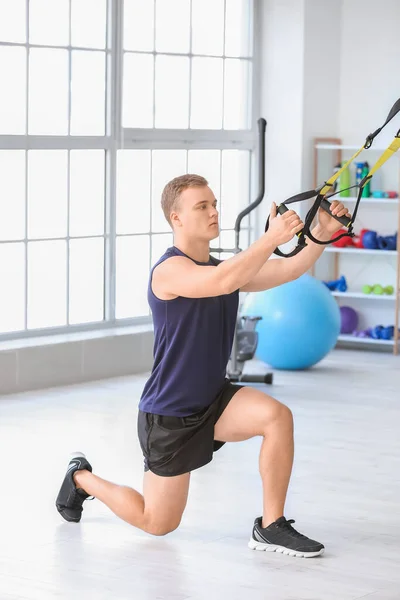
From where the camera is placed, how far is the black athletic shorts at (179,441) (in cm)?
354

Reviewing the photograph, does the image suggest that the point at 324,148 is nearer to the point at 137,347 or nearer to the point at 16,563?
the point at 137,347

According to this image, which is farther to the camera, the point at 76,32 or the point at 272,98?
the point at 272,98

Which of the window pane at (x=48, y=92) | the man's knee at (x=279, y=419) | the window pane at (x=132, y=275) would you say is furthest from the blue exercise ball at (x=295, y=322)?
the man's knee at (x=279, y=419)

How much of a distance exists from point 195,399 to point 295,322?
3.42 metres

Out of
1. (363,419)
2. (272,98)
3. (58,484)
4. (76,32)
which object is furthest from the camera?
(272,98)

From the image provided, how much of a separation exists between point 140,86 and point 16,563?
14.8ft

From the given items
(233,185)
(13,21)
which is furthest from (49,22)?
(233,185)

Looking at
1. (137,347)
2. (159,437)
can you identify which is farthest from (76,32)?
(159,437)

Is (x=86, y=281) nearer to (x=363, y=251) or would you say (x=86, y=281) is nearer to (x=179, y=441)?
(x=363, y=251)

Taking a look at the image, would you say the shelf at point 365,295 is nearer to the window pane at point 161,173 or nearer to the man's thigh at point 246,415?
the window pane at point 161,173

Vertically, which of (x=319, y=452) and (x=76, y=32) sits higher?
(x=76, y=32)

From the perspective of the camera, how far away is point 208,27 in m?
7.93

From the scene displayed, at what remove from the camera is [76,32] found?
275 inches

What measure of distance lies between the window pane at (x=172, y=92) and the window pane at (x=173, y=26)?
0.24 ft
